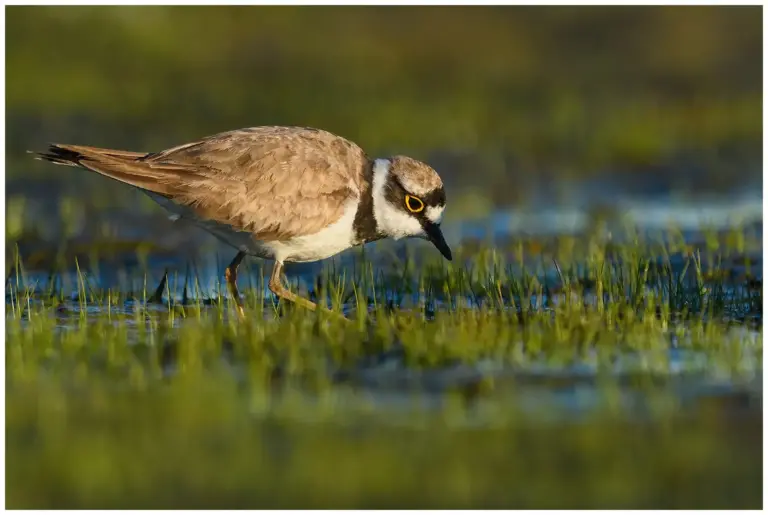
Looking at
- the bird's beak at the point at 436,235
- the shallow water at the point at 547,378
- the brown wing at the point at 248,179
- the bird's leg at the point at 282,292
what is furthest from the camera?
the bird's beak at the point at 436,235

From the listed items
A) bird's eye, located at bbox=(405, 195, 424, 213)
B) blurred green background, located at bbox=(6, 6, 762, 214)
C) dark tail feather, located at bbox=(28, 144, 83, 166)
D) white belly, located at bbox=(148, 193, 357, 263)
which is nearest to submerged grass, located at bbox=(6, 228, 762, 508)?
white belly, located at bbox=(148, 193, 357, 263)

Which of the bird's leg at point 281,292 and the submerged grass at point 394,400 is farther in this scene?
the bird's leg at point 281,292

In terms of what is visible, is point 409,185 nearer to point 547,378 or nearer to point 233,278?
point 233,278

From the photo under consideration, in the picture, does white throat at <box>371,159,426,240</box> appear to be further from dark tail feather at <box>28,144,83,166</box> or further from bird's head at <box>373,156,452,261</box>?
dark tail feather at <box>28,144,83,166</box>

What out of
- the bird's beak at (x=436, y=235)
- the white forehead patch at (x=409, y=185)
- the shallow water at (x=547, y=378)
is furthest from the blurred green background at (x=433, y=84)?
the shallow water at (x=547, y=378)

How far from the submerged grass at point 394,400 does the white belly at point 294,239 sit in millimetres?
420

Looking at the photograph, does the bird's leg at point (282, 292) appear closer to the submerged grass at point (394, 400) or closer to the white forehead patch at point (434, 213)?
the submerged grass at point (394, 400)

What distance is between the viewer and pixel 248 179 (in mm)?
9180

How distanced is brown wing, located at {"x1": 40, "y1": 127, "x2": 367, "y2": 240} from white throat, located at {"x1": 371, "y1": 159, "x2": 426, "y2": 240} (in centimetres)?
22

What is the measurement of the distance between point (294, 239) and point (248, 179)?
543mm

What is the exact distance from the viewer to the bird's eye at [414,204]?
31.1 feet

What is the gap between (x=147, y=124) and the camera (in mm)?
18109

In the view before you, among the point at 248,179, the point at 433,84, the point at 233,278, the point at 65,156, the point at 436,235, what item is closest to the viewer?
the point at 248,179

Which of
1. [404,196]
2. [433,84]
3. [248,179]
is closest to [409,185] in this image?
[404,196]
